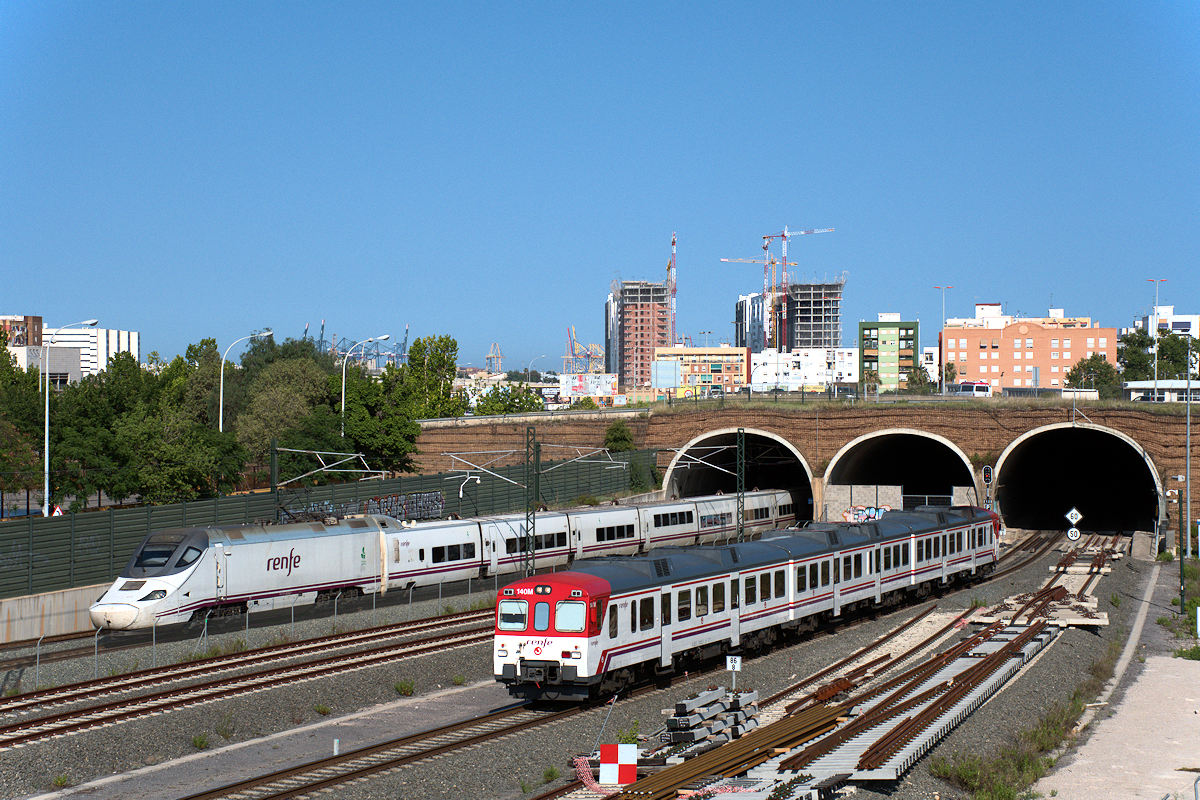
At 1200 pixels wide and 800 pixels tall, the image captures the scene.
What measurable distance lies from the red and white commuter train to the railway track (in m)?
5.80

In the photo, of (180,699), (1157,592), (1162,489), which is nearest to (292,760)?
(180,699)

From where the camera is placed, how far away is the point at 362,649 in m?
28.4

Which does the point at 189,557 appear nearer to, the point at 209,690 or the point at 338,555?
the point at 338,555

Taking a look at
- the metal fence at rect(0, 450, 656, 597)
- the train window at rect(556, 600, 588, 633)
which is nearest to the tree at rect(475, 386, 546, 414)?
the metal fence at rect(0, 450, 656, 597)

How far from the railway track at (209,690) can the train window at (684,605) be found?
24.4 feet

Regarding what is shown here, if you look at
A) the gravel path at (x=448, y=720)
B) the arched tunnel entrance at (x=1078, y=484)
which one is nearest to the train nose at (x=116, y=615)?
the gravel path at (x=448, y=720)

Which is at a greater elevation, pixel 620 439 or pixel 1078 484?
pixel 620 439

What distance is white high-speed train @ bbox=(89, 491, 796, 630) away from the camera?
30625 mm

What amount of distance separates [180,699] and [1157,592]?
118 feet

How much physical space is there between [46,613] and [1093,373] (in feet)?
462

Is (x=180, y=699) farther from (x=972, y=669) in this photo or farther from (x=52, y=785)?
(x=972, y=669)

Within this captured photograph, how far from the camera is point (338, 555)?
35906mm

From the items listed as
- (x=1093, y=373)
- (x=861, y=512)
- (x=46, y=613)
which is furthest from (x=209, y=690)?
(x=1093, y=373)

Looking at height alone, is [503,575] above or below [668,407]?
below
